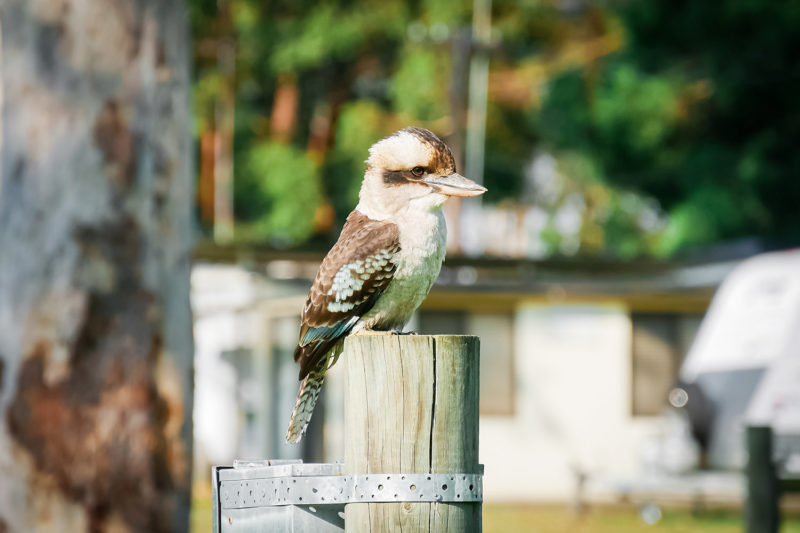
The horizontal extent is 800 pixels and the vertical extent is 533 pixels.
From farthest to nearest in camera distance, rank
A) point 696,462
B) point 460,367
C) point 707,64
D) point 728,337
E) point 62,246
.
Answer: point 707,64
point 696,462
point 728,337
point 62,246
point 460,367

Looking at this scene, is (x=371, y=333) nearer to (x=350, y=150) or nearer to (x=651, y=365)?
(x=651, y=365)

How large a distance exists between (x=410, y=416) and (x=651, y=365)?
18504mm

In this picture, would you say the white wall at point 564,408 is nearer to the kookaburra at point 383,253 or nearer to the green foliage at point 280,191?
the green foliage at point 280,191

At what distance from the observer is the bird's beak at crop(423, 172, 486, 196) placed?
12.1 ft

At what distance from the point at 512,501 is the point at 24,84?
52.3ft

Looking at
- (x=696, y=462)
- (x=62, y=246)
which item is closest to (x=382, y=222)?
(x=62, y=246)

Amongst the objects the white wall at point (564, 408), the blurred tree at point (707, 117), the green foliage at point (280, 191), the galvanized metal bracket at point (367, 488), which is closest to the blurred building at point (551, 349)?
the white wall at point (564, 408)

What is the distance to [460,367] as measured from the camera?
3.07 metres

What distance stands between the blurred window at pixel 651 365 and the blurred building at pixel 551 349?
0.02 meters

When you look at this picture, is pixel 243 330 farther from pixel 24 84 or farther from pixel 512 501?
pixel 24 84

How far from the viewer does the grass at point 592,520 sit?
1652cm

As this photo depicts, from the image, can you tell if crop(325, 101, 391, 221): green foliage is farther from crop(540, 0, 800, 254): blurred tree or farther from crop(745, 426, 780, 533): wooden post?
crop(745, 426, 780, 533): wooden post

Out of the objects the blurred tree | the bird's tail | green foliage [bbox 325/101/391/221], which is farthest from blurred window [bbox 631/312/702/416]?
the bird's tail

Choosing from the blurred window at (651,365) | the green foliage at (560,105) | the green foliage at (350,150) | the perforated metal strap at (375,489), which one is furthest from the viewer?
the green foliage at (350,150)
